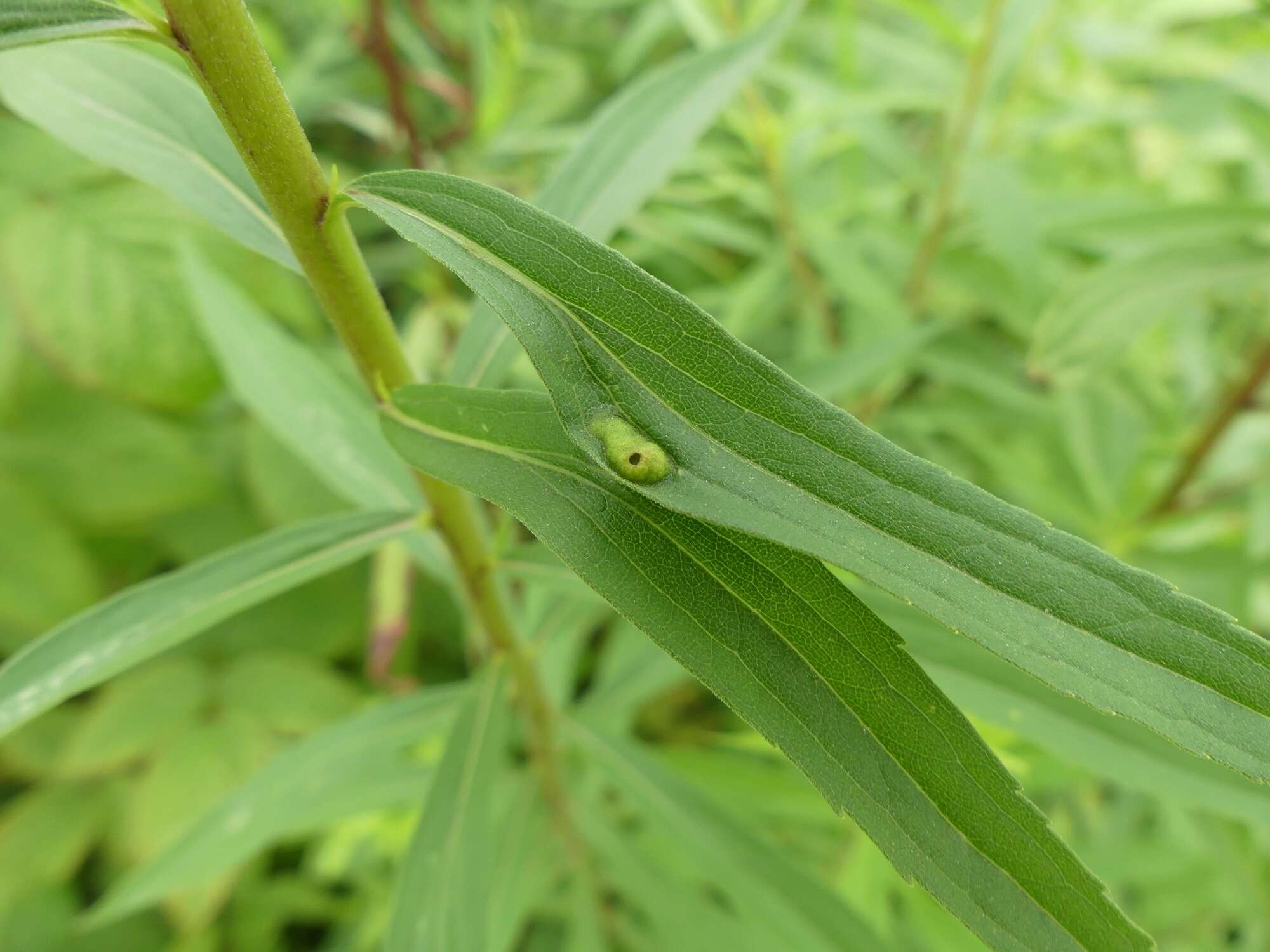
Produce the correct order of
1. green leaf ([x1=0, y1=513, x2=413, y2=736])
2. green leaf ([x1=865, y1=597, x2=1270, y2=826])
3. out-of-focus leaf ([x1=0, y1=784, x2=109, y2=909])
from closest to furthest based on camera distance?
green leaf ([x1=0, y1=513, x2=413, y2=736]), green leaf ([x1=865, y1=597, x2=1270, y2=826]), out-of-focus leaf ([x1=0, y1=784, x2=109, y2=909])

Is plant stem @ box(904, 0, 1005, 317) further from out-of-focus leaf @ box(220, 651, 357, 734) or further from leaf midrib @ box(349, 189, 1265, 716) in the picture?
out-of-focus leaf @ box(220, 651, 357, 734)

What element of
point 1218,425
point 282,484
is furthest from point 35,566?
point 1218,425

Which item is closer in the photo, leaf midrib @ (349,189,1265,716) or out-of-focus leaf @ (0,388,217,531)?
leaf midrib @ (349,189,1265,716)

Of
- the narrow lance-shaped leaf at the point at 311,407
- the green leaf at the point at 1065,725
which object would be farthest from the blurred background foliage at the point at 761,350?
the green leaf at the point at 1065,725

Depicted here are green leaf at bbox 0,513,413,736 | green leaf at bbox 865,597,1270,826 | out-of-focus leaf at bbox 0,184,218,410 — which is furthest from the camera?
out-of-focus leaf at bbox 0,184,218,410

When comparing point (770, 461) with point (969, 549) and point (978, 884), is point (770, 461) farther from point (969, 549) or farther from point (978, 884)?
point (978, 884)

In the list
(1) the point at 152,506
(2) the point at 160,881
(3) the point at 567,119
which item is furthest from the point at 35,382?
(3) the point at 567,119

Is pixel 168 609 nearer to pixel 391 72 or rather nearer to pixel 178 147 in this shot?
pixel 178 147

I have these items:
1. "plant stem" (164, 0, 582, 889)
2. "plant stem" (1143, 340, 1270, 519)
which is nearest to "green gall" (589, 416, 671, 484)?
"plant stem" (164, 0, 582, 889)

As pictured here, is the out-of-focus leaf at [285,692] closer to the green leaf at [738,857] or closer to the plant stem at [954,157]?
the green leaf at [738,857]
